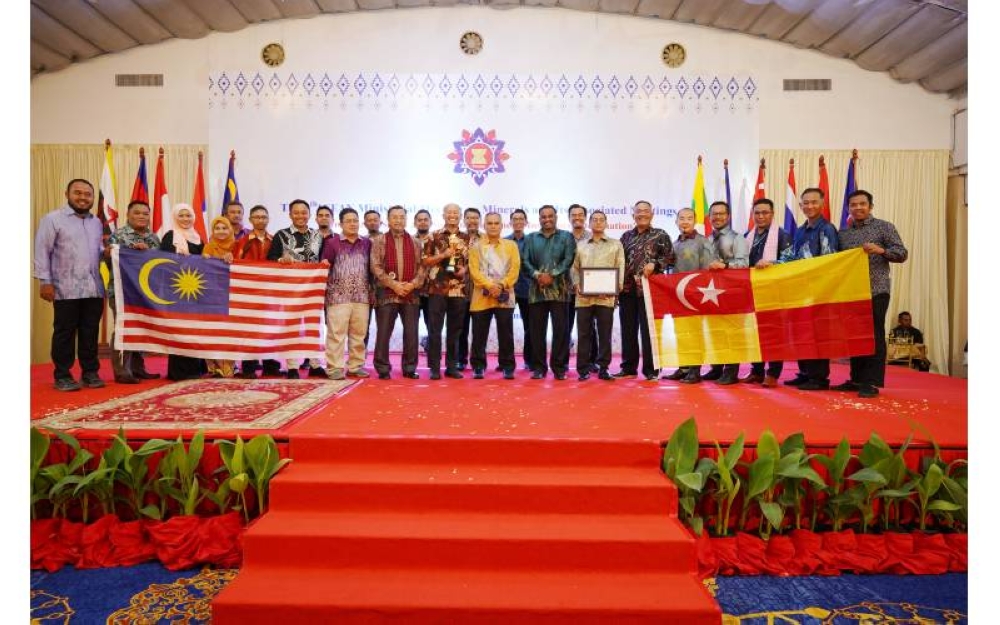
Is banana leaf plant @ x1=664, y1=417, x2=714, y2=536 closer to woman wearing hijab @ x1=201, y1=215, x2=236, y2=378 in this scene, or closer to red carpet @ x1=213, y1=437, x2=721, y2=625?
red carpet @ x1=213, y1=437, x2=721, y2=625

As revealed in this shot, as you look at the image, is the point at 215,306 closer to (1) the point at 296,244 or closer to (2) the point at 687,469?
(1) the point at 296,244

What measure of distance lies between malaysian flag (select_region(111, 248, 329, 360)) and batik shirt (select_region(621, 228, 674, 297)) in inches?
93.4

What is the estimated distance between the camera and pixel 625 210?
668cm

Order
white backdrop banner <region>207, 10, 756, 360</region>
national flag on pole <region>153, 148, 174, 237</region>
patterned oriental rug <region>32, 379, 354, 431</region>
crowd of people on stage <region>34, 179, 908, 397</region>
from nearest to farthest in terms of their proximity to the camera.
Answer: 1. patterned oriental rug <region>32, 379, 354, 431</region>
2. crowd of people on stage <region>34, 179, 908, 397</region>
3. national flag on pole <region>153, 148, 174, 237</region>
4. white backdrop banner <region>207, 10, 756, 360</region>

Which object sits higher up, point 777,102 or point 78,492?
point 777,102

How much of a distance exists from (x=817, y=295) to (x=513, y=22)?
5.08 m

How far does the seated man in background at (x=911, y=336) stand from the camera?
6691mm

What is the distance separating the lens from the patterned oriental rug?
2.80 meters

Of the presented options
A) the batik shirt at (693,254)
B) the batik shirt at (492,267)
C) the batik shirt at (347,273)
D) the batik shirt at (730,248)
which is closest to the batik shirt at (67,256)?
the batik shirt at (347,273)

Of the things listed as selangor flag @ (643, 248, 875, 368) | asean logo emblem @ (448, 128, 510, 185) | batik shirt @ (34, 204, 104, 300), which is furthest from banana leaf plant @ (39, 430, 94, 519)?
asean logo emblem @ (448, 128, 510, 185)

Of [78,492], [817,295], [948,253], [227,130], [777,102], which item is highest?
[777,102]

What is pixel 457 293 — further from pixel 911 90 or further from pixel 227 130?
pixel 911 90

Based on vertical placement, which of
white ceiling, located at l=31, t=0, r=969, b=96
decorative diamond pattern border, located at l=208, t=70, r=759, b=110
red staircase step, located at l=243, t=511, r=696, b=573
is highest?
white ceiling, located at l=31, t=0, r=969, b=96

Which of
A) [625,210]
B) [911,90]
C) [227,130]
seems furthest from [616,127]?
[227,130]
